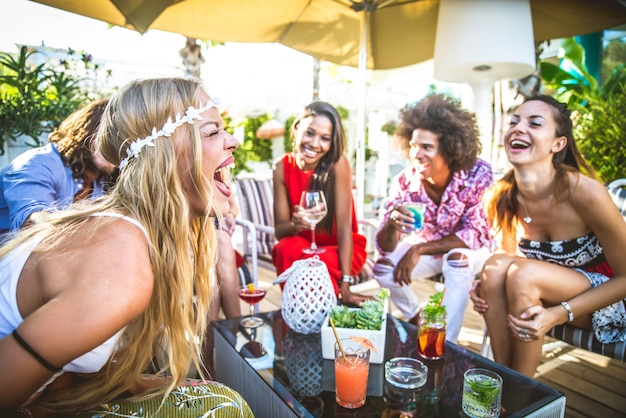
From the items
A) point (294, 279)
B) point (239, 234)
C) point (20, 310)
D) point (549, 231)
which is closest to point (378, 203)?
point (239, 234)

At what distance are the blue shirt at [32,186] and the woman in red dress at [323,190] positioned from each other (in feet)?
4.36

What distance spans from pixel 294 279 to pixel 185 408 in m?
0.77

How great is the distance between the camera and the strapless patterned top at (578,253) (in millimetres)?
→ 2137

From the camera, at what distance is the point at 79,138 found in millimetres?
2416

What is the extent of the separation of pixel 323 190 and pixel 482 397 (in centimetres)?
203

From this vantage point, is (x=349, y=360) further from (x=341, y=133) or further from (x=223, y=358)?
(x=341, y=133)

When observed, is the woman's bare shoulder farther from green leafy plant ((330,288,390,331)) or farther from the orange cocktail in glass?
green leafy plant ((330,288,390,331))

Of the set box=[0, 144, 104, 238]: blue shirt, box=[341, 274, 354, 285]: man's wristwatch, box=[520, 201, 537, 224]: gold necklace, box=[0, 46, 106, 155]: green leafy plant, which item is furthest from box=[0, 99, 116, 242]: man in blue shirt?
box=[520, 201, 537, 224]: gold necklace

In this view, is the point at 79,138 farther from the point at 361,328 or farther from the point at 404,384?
the point at 404,384

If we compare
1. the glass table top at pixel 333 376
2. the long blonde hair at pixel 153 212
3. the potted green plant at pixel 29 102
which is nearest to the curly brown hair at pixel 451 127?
the glass table top at pixel 333 376

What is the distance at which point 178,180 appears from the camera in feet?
4.09

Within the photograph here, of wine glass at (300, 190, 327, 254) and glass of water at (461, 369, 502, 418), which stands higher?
wine glass at (300, 190, 327, 254)

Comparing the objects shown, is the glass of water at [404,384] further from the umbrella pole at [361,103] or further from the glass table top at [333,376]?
the umbrella pole at [361,103]

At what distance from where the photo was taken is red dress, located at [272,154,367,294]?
3013 millimetres
